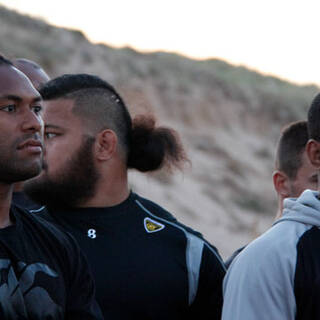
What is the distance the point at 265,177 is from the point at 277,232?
2484cm

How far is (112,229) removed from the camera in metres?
4.09

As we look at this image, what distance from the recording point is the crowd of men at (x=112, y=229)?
3168 millimetres

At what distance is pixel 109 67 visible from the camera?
28.3 metres

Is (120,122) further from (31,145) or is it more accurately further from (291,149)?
(31,145)

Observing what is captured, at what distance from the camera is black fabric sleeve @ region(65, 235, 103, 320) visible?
10.4 feet

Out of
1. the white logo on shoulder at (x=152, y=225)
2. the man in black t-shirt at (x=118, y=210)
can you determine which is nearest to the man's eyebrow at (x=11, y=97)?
the man in black t-shirt at (x=118, y=210)

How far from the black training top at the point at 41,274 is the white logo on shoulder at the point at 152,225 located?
2.77 feet

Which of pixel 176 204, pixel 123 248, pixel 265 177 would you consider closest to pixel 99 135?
pixel 123 248

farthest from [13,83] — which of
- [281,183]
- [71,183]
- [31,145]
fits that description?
[281,183]

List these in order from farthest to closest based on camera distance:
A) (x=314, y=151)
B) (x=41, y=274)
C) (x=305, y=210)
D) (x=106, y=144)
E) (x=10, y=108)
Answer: (x=106, y=144), (x=314, y=151), (x=305, y=210), (x=10, y=108), (x=41, y=274)

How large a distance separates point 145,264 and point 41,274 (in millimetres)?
1016

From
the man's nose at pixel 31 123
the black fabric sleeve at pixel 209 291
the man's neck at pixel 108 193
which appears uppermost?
the man's nose at pixel 31 123

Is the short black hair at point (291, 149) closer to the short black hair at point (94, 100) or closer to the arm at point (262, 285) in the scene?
the short black hair at point (94, 100)

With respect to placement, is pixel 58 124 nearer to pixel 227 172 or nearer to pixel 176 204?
pixel 176 204
